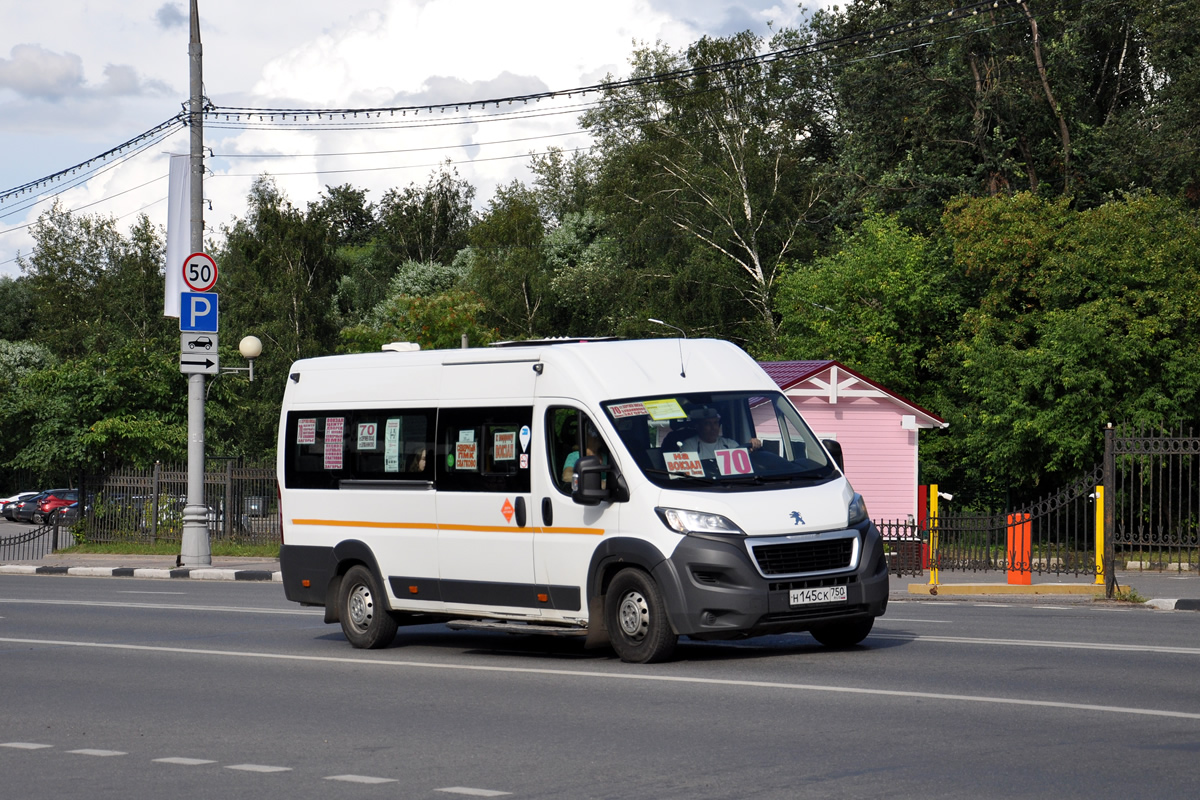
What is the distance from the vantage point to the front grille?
37.4ft

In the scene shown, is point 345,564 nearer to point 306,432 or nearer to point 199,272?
point 306,432

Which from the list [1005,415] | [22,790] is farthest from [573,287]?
[22,790]

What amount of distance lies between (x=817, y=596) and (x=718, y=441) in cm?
146

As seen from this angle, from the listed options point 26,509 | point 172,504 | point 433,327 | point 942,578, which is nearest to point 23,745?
point 942,578

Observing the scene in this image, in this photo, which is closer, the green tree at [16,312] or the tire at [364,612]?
the tire at [364,612]

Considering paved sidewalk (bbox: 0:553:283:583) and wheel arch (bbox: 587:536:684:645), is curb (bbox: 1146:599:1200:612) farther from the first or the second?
paved sidewalk (bbox: 0:553:283:583)

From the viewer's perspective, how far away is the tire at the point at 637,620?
Answer: 38.2 ft

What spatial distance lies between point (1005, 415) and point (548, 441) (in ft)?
88.4

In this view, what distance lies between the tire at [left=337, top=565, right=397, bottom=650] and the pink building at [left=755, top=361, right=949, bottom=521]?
21.6 meters

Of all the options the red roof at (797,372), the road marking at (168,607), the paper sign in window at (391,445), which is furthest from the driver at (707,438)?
the red roof at (797,372)

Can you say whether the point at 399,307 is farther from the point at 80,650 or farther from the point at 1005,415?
the point at 80,650

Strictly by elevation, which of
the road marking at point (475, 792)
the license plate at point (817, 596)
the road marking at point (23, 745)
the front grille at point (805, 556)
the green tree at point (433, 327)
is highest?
the green tree at point (433, 327)

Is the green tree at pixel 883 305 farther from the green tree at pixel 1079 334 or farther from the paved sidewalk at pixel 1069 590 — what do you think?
the paved sidewalk at pixel 1069 590

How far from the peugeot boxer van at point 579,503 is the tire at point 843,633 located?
2cm
